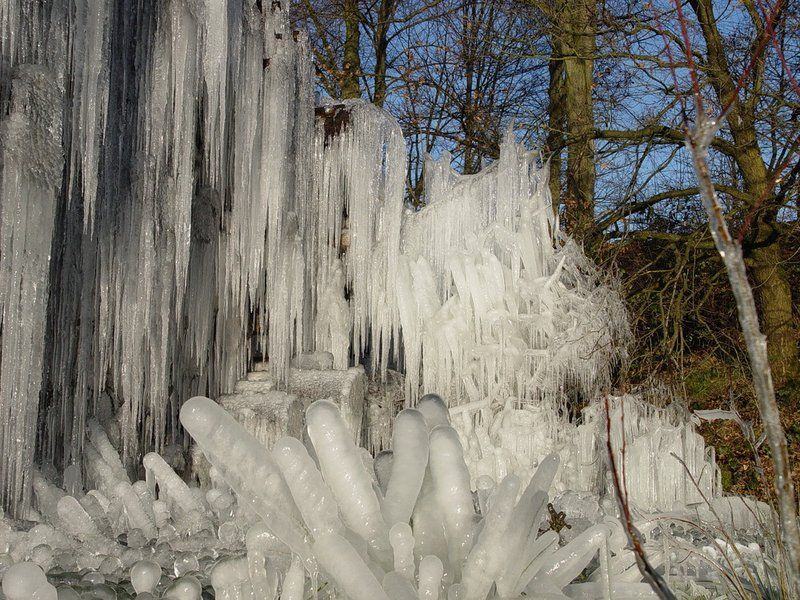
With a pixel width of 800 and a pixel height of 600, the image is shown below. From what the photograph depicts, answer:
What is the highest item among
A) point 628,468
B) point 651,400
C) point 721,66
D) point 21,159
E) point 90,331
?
point 721,66

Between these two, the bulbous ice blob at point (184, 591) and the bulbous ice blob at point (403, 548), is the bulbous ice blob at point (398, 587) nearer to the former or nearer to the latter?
the bulbous ice blob at point (403, 548)

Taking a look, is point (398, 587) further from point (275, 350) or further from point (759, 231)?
point (759, 231)

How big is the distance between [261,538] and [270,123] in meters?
4.69

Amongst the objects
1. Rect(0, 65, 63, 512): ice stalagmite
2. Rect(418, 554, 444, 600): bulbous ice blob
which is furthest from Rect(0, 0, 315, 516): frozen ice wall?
Rect(418, 554, 444, 600): bulbous ice blob

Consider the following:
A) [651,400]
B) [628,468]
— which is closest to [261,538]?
[628,468]

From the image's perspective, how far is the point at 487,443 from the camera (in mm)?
6512

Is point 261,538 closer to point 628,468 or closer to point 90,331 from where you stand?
point 90,331

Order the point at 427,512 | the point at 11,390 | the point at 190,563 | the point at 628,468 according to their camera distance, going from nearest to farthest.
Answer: the point at 427,512 < the point at 190,563 < the point at 11,390 < the point at 628,468

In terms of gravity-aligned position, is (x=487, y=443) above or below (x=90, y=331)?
below

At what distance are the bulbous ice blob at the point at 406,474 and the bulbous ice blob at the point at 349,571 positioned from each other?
0.15 metres

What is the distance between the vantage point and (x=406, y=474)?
4.88 feet

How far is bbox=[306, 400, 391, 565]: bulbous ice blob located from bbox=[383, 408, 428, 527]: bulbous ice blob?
0.10ft

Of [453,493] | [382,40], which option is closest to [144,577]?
[453,493]

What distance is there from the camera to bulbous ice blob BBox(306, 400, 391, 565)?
1466 millimetres
